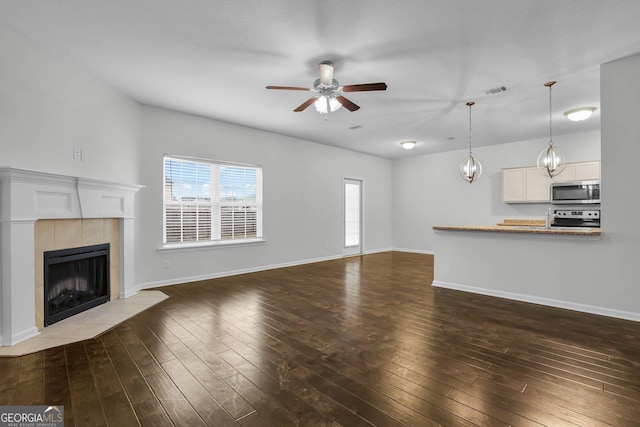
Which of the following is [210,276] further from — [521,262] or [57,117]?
[521,262]

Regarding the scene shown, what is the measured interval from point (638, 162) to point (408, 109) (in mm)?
2737

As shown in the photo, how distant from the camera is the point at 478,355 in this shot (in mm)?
2414

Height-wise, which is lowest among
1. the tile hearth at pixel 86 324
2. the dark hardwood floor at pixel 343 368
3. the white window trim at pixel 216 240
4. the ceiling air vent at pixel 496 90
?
the dark hardwood floor at pixel 343 368

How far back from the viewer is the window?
16.2ft

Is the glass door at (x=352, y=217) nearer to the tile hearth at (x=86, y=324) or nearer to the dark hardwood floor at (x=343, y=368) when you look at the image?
the dark hardwood floor at (x=343, y=368)

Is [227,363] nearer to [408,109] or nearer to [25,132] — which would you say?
[25,132]

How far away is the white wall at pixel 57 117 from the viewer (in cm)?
271

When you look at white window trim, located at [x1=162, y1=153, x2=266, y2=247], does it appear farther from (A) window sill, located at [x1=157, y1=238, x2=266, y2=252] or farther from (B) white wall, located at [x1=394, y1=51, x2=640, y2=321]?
(B) white wall, located at [x1=394, y1=51, x2=640, y2=321]

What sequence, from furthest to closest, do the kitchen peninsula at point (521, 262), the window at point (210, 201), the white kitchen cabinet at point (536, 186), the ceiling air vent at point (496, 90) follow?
the white kitchen cabinet at point (536, 186)
the window at point (210, 201)
the ceiling air vent at point (496, 90)
the kitchen peninsula at point (521, 262)

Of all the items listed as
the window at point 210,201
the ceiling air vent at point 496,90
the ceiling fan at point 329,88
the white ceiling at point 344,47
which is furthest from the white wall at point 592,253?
the window at point 210,201

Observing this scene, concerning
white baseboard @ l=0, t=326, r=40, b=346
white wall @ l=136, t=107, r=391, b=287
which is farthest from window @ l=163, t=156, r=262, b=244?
white baseboard @ l=0, t=326, r=40, b=346

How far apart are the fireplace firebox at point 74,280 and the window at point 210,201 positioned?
1.10m

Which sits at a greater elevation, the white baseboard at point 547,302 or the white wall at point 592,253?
the white wall at point 592,253

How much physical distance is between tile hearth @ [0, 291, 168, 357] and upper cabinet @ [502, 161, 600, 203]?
6.97 m
